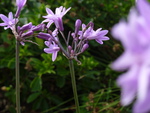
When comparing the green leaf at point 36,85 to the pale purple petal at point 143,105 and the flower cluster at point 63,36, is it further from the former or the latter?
the pale purple petal at point 143,105

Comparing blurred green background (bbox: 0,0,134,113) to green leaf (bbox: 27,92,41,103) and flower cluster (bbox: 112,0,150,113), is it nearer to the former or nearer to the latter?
green leaf (bbox: 27,92,41,103)

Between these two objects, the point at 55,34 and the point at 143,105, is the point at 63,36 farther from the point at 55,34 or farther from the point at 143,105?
the point at 143,105

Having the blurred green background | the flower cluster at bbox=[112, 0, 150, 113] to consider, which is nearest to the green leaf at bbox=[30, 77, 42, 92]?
the blurred green background

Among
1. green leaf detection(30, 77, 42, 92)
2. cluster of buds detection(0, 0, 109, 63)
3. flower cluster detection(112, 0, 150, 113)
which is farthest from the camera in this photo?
green leaf detection(30, 77, 42, 92)

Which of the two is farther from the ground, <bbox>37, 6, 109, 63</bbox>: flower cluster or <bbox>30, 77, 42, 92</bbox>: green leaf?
<bbox>37, 6, 109, 63</bbox>: flower cluster

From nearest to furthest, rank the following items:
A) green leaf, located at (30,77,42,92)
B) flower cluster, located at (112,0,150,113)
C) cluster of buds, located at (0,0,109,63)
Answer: flower cluster, located at (112,0,150,113) → cluster of buds, located at (0,0,109,63) → green leaf, located at (30,77,42,92)

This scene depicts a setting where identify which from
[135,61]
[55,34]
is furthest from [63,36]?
[135,61]

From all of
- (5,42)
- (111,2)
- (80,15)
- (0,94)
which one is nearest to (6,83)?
(0,94)

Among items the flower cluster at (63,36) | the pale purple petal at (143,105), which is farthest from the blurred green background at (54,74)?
the pale purple petal at (143,105)

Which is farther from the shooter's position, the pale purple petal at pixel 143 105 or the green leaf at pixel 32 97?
Result: the green leaf at pixel 32 97
